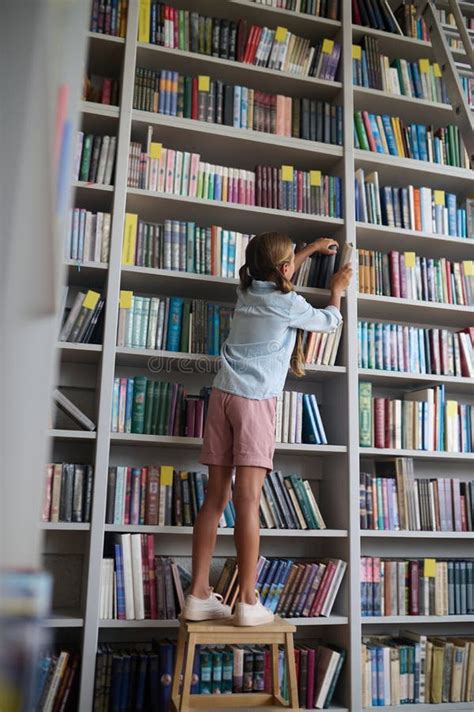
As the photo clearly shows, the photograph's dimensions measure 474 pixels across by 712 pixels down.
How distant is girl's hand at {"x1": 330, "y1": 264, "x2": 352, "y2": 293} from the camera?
8.13 feet

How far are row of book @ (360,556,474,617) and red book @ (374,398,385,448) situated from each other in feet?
1.48

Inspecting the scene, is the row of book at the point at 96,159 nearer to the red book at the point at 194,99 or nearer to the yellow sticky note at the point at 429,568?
the red book at the point at 194,99

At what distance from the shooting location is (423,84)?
2980 millimetres

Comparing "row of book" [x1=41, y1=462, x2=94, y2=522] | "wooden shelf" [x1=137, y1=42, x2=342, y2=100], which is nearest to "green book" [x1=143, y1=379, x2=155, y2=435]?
"row of book" [x1=41, y1=462, x2=94, y2=522]

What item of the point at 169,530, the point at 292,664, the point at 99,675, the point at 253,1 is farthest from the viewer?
the point at 253,1

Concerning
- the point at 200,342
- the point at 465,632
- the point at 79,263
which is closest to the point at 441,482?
the point at 465,632

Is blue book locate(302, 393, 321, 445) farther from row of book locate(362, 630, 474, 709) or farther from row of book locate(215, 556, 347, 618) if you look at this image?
row of book locate(362, 630, 474, 709)

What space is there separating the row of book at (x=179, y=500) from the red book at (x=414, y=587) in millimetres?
409

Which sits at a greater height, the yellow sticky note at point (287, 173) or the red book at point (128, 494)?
the yellow sticky note at point (287, 173)

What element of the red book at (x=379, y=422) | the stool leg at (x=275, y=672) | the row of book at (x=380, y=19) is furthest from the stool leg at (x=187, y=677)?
the row of book at (x=380, y=19)

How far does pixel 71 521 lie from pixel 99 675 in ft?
Result: 1.63

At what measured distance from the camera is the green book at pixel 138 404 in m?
2.32

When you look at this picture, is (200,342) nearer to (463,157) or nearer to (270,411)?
(270,411)

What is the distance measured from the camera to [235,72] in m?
2.74
